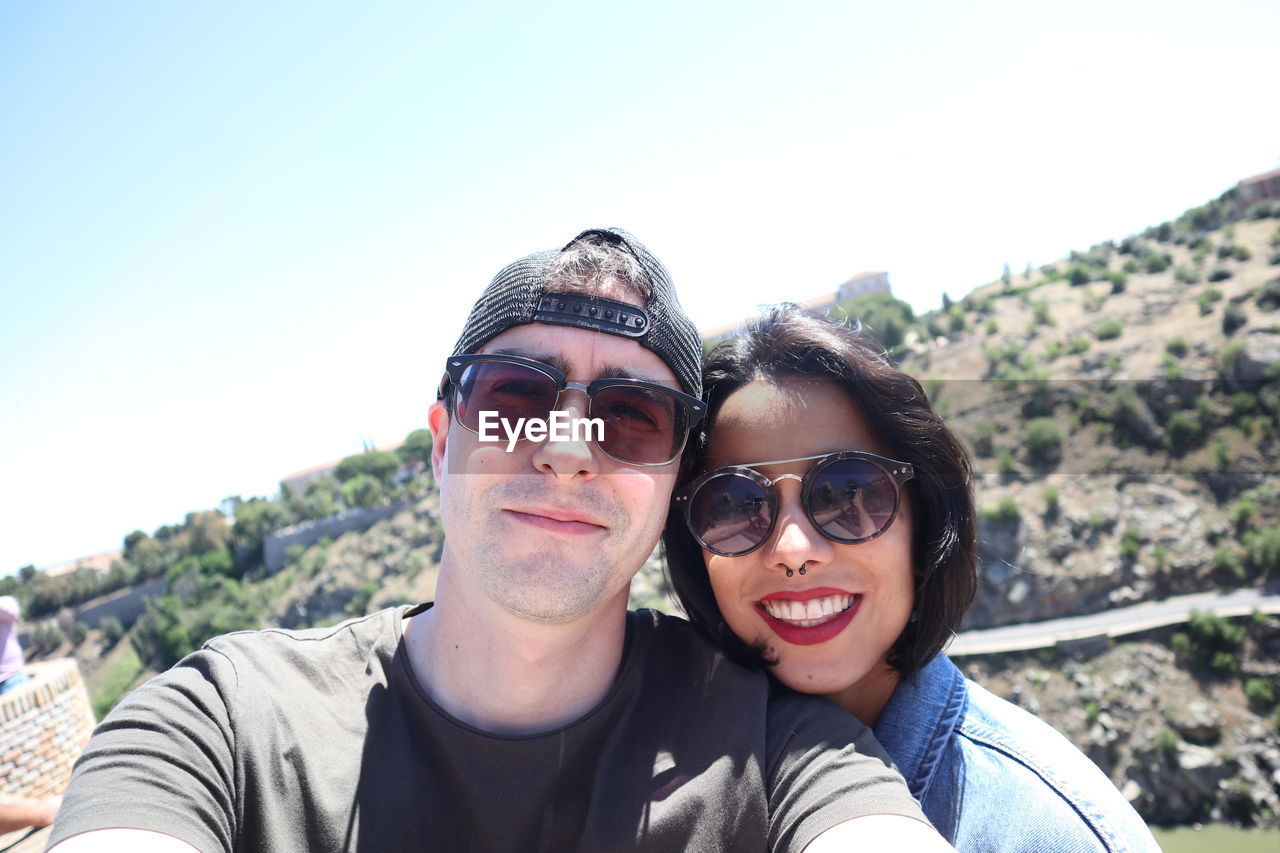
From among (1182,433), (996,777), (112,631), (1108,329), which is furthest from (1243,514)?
(112,631)

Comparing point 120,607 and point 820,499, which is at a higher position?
point 820,499

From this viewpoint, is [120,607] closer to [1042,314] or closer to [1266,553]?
[1266,553]

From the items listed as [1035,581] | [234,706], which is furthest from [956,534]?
[1035,581]

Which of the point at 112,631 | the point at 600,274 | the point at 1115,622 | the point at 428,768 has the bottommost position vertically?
the point at 112,631

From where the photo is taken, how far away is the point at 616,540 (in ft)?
6.11

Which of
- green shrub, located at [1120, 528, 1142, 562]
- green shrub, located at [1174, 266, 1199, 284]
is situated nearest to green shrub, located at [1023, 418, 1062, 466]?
green shrub, located at [1120, 528, 1142, 562]

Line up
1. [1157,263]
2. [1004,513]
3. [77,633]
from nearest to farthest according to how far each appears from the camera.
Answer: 1. [1004,513]
2. [1157,263]
3. [77,633]

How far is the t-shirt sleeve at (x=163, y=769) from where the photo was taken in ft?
4.38

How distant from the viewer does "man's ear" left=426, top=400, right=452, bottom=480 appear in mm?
2193

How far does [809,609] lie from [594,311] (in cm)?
109

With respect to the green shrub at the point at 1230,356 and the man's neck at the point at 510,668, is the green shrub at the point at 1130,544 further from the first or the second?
the man's neck at the point at 510,668

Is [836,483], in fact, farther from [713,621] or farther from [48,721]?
[48,721]

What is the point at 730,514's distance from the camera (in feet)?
7.14

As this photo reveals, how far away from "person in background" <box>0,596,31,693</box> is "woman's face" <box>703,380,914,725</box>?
5920mm
